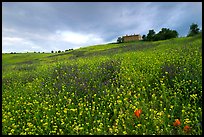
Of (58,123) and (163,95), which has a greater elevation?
(163,95)

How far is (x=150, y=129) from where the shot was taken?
405 cm

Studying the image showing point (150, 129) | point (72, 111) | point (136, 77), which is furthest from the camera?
point (136, 77)

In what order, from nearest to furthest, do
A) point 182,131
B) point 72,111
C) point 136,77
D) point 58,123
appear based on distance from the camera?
1. point 182,131
2. point 58,123
3. point 72,111
4. point 136,77

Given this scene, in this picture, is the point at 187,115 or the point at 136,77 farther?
the point at 136,77

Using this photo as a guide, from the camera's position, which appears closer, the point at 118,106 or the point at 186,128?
the point at 186,128

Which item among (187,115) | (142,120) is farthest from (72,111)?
(187,115)

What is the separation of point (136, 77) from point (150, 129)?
257 cm

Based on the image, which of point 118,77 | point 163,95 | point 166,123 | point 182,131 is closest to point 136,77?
point 118,77

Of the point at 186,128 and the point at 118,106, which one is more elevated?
the point at 118,106

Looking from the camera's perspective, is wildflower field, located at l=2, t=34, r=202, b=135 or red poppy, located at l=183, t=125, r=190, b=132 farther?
wildflower field, located at l=2, t=34, r=202, b=135

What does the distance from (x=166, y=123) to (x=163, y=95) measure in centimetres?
104

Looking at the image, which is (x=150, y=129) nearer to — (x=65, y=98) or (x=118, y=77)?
(x=65, y=98)

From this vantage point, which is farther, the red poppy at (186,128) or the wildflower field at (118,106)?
the wildflower field at (118,106)

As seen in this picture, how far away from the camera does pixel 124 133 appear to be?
373 cm
